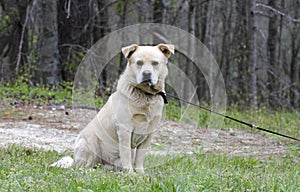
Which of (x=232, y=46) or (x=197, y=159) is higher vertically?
(x=232, y=46)

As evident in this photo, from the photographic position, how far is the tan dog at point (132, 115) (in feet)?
18.5

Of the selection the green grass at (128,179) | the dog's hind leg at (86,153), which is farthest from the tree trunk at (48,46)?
the dog's hind leg at (86,153)

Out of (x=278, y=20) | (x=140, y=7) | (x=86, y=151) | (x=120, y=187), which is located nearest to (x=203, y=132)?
(x=86, y=151)

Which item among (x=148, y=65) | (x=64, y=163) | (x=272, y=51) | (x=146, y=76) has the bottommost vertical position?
(x=64, y=163)

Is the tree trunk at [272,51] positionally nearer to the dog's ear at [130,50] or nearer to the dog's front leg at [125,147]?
the dog's front leg at [125,147]

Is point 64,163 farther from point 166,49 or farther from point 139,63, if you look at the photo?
point 166,49

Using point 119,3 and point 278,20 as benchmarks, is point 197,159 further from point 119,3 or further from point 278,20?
point 278,20

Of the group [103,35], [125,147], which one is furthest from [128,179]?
[103,35]

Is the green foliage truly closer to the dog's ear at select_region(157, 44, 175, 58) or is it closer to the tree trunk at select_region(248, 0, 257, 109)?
the tree trunk at select_region(248, 0, 257, 109)

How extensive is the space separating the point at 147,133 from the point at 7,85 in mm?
9438

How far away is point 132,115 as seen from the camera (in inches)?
225

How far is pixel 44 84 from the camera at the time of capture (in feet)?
52.6

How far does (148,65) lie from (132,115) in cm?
54

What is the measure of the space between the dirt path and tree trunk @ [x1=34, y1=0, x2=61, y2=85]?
408 centimetres
